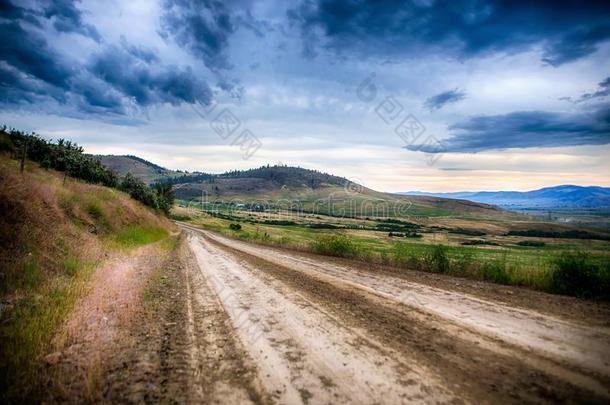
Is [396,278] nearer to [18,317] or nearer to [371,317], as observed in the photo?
[371,317]

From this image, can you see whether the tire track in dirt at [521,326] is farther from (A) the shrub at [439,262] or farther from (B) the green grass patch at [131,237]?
(B) the green grass patch at [131,237]

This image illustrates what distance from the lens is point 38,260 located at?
913 cm

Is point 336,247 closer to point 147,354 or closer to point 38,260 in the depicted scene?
point 38,260

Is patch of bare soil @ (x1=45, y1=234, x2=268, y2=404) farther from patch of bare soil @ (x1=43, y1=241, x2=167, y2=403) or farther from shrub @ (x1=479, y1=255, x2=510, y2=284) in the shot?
shrub @ (x1=479, y1=255, x2=510, y2=284)

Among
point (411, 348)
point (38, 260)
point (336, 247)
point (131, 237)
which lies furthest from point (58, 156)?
point (411, 348)

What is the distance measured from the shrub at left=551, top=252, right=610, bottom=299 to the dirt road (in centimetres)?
226

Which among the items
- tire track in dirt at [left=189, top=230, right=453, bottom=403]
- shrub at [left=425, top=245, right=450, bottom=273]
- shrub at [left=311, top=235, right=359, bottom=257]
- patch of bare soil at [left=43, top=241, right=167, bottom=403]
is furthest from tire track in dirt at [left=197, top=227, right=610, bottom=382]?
shrub at [left=311, top=235, right=359, bottom=257]

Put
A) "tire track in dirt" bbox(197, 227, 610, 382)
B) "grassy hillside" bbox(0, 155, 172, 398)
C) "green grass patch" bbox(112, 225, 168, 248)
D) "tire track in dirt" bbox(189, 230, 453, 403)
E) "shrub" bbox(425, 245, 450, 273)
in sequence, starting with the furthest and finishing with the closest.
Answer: "green grass patch" bbox(112, 225, 168, 248)
"shrub" bbox(425, 245, 450, 273)
"grassy hillside" bbox(0, 155, 172, 398)
"tire track in dirt" bbox(197, 227, 610, 382)
"tire track in dirt" bbox(189, 230, 453, 403)

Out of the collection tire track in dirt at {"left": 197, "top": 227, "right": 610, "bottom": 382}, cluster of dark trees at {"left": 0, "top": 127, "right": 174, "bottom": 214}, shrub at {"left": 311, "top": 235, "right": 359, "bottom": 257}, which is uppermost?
cluster of dark trees at {"left": 0, "top": 127, "right": 174, "bottom": 214}

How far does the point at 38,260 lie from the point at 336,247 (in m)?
16.9

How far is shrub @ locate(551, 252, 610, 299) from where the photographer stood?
9.33 meters

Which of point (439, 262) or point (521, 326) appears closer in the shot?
point (521, 326)

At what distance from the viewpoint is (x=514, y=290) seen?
10.3m

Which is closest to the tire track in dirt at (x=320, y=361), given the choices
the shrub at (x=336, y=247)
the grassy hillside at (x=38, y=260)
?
the grassy hillside at (x=38, y=260)
